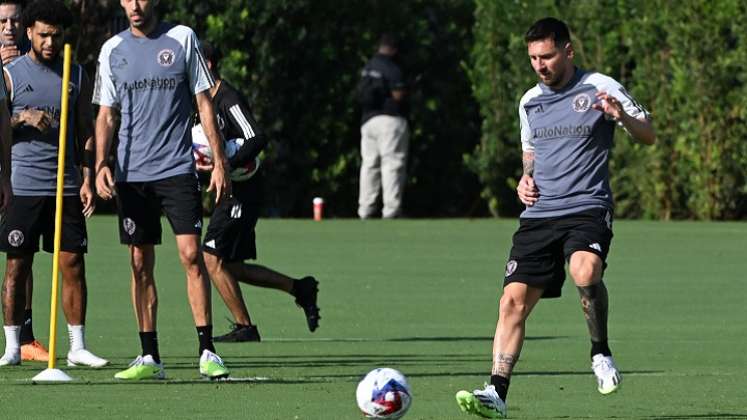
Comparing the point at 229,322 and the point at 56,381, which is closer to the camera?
the point at 56,381

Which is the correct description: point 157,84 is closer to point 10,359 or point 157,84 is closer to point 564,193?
point 10,359

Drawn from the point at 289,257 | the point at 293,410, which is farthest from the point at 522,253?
the point at 289,257

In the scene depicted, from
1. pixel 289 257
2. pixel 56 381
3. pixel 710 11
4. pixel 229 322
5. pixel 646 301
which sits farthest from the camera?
pixel 710 11

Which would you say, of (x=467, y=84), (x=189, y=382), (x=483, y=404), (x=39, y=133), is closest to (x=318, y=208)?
(x=467, y=84)

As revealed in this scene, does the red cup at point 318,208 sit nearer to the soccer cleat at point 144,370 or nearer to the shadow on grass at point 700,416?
the soccer cleat at point 144,370

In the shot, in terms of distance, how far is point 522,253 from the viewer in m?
9.91

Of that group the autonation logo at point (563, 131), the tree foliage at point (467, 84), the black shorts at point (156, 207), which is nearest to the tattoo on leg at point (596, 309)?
the autonation logo at point (563, 131)

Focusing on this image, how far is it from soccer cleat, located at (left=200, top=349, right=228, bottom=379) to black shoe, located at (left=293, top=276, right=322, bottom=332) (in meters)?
2.96

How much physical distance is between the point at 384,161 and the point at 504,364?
50.1 ft

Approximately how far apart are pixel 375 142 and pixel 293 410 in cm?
1539

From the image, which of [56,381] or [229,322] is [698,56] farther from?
[56,381]

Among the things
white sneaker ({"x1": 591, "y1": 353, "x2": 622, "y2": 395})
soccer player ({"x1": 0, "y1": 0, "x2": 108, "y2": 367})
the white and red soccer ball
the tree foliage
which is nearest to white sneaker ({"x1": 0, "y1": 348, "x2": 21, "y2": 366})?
soccer player ({"x1": 0, "y1": 0, "x2": 108, "y2": 367})

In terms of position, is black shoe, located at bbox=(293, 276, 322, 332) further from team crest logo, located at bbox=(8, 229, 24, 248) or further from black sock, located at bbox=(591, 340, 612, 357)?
black sock, located at bbox=(591, 340, 612, 357)

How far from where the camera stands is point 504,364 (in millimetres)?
9695
